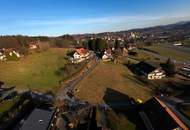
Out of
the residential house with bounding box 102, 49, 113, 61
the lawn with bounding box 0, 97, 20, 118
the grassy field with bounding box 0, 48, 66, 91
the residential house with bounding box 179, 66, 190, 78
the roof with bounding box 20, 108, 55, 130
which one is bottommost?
the residential house with bounding box 179, 66, 190, 78

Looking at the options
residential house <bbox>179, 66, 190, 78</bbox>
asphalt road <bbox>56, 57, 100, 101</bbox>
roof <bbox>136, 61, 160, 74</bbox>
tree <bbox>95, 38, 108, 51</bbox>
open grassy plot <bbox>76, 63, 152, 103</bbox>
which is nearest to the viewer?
asphalt road <bbox>56, 57, 100, 101</bbox>

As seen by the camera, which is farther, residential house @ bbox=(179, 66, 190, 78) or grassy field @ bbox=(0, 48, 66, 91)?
residential house @ bbox=(179, 66, 190, 78)

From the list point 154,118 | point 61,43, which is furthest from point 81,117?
point 61,43

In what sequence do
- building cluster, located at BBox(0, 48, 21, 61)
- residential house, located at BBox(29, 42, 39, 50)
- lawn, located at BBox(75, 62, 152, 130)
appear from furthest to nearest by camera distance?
residential house, located at BBox(29, 42, 39, 50)
building cluster, located at BBox(0, 48, 21, 61)
lawn, located at BBox(75, 62, 152, 130)

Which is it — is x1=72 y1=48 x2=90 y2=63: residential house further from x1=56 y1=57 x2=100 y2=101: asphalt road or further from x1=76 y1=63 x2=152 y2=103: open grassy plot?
x1=56 y1=57 x2=100 y2=101: asphalt road

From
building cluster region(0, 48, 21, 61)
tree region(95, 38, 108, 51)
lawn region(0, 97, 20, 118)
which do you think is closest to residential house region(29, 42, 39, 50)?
building cluster region(0, 48, 21, 61)

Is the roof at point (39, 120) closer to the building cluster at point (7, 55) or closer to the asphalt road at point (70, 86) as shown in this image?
the asphalt road at point (70, 86)

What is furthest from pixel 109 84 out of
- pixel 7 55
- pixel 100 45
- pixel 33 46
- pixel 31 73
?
pixel 33 46
